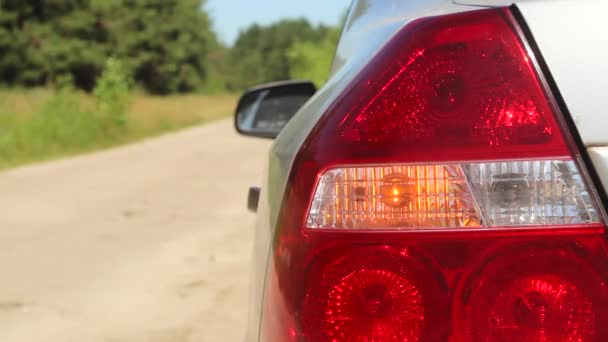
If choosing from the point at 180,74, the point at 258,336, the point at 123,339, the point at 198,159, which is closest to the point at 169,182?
the point at 198,159

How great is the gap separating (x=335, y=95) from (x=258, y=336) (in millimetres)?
423

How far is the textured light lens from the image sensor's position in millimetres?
1099

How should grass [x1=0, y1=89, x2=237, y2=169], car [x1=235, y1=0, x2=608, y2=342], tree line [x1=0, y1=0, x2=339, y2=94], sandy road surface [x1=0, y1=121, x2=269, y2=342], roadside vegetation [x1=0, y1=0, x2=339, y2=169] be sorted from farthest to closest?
tree line [x1=0, y1=0, x2=339, y2=94], roadside vegetation [x1=0, y1=0, x2=339, y2=169], grass [x1=0, y1=89, x2=237, y2=169], sandy road surface [x1=0, y1=121, x2=269, y2=342], car [x1=235, y1=0, x2=608, y2=342]

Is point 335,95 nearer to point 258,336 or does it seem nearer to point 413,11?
point 413,11

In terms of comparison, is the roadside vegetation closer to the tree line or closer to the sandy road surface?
the tree line

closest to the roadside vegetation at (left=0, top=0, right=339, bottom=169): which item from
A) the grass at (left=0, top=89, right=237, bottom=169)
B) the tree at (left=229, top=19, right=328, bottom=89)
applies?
the grass at (left=0, top=89, right=237, bottom=169)

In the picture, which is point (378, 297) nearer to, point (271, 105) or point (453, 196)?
point (453, 196)

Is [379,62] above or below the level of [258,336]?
above

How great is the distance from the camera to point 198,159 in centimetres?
1448

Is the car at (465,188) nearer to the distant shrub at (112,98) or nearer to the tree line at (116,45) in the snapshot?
the distant shrub at (112,98)

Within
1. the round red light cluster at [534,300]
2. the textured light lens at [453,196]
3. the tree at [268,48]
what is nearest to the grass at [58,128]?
the textured light lens at [453,196]

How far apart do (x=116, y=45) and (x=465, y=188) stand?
2063 inches

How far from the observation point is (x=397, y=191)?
114 centimetres

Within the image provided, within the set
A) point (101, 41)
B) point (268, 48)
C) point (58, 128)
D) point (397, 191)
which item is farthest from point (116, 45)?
point (268, 48)
